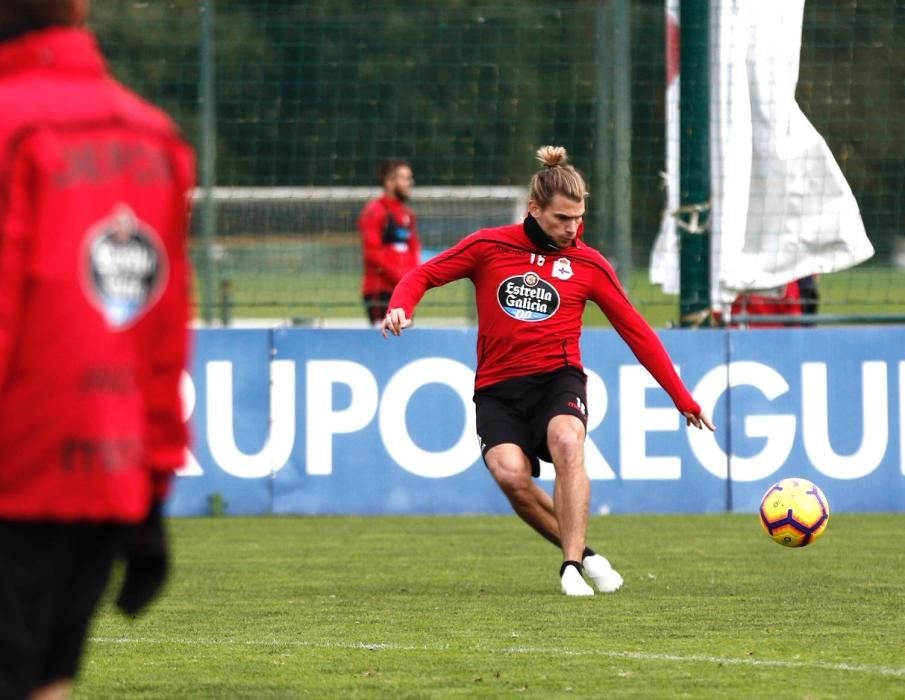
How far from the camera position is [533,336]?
883 cm

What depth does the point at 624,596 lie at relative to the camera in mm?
8484

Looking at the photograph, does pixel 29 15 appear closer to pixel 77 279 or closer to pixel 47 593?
pixel 77 279

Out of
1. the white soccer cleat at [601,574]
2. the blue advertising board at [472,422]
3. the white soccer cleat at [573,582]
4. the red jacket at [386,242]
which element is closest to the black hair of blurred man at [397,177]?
the red jacket at [386,242]

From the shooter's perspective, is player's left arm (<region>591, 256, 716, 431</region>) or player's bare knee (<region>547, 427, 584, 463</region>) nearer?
player's bare knee (<region>547, 427, 584, 463</region>)

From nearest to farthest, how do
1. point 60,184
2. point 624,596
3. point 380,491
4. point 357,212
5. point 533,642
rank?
point 60,184, point 533,642, point 624,596, point 380,491, point 357,212

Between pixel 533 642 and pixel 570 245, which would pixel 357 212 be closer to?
pixel 570 245

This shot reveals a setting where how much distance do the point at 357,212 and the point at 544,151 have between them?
349 inches

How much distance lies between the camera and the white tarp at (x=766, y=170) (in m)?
13.0

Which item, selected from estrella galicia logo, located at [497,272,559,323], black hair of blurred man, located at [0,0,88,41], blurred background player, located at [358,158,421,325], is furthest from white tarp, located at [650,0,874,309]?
black hair of blurred man, located at [0,0,88,41]

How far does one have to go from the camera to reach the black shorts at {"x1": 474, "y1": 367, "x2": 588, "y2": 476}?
28.8 feet

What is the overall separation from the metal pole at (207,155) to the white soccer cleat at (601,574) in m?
5.41

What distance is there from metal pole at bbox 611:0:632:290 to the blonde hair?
4.52m

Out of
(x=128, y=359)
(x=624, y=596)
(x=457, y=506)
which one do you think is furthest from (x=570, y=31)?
(x=128, y=359)

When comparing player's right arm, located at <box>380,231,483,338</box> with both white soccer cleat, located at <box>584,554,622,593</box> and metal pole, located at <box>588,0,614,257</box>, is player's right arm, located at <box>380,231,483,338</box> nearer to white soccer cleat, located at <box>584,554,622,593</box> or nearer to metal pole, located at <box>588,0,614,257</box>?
white soccer cleat, located at <box>584,554,622,593</box>
